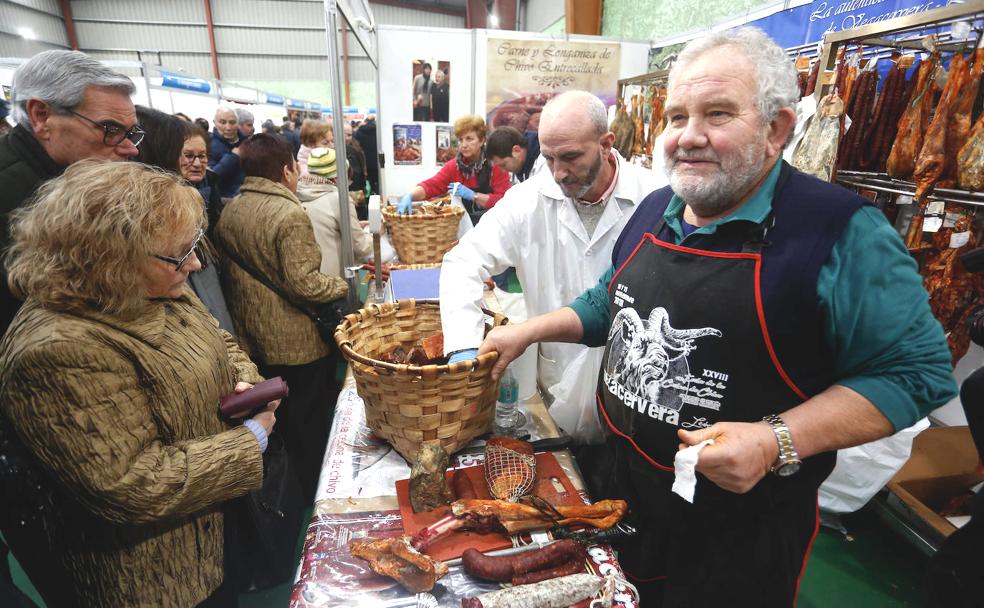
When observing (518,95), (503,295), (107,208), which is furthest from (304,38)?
(107,208)

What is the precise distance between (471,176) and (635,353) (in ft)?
11.2

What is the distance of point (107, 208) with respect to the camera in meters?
1.06

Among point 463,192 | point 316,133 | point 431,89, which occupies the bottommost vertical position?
point 463,192

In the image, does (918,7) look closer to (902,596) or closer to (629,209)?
(629,209)

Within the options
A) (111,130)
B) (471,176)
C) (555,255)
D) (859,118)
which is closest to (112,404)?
(111,130)

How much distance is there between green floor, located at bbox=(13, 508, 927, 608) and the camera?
7.44 feet

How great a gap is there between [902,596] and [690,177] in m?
2.52

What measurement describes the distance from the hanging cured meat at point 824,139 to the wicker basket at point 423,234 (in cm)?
196

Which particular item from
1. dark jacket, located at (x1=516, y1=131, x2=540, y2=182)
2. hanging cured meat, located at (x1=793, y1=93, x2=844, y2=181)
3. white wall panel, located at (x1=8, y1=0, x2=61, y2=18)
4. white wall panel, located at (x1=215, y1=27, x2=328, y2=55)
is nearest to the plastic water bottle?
hanging cured meat, located at (x1=793, y1=93, x2=844, y2=181)

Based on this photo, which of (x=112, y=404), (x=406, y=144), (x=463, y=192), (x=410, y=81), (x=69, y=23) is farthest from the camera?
(x=69, y=23)

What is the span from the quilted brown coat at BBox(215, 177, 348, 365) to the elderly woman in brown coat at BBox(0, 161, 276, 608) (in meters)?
1.08

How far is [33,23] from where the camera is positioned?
17.3 meters

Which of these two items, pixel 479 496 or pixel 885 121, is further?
pixel 885 121

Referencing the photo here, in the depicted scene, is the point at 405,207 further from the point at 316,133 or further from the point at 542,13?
the point at 542,13
